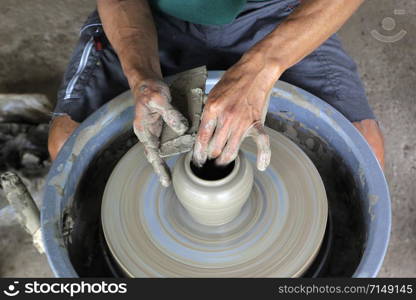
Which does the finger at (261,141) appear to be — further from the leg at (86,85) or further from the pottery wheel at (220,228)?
the leg at (86,85)

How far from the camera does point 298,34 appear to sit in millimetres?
1428

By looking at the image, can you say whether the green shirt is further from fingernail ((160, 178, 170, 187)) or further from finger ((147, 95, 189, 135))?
fingernail ((160, 178, 170, 187))

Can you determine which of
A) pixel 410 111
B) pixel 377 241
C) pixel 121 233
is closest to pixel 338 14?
pixel 377 241

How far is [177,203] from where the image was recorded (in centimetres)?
147

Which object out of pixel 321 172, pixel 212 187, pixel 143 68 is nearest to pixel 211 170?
pixel 212 187

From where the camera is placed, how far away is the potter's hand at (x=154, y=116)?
4.27ft

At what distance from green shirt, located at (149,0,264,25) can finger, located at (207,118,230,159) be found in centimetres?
52

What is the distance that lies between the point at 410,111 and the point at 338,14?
1207 mm

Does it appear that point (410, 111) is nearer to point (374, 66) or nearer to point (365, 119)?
point (374, 66)

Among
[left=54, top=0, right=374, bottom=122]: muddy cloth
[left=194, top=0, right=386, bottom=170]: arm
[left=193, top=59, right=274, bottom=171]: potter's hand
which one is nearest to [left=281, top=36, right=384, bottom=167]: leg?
[left=54, top=0, right=374, bottom=122]: muddy cloth

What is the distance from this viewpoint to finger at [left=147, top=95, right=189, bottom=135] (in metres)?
1.29

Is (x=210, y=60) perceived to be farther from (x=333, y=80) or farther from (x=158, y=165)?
(x=158, y=165)

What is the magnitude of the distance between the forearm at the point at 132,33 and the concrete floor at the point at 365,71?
97cm

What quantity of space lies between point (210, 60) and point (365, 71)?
3.89 ft
